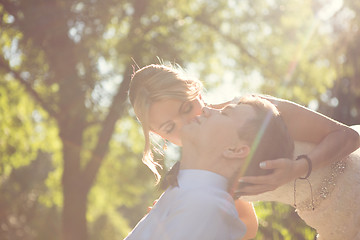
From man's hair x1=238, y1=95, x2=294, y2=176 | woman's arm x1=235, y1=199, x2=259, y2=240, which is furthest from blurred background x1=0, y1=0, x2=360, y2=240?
man's hair x1=238, y1=95, x2=294, y2=176

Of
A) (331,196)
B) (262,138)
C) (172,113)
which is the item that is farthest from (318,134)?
(172,113)

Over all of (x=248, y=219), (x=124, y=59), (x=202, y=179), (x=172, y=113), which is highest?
(x=202, y=179)

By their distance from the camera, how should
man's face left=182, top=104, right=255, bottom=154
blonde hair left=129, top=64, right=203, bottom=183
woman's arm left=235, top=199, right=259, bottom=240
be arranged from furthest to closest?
blonde hair left=129, top=64, right=203, bottom=183 < woman's arm left=235, top=199, right=259, bottom=240 < man's face left=182, top=104, right=255, bottom=154

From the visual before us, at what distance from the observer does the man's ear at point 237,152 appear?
2490 millimetres

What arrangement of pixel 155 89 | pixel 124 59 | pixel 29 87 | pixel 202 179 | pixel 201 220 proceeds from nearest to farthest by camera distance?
pixel 201 220 < pixel 202 179 < pixel 155 89 < pixel 124 59 < pixel 29 87

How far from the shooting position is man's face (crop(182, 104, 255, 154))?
2.54 meters

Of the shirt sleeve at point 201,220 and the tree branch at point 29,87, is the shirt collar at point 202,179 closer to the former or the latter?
the shirt sleeve at point 201,220

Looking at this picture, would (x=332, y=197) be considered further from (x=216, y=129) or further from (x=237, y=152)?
(x=216, y=129)

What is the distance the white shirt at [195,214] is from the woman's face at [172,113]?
114 centimetres

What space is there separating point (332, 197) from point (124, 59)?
8.65 meters

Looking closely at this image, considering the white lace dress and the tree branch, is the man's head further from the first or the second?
the tree branch

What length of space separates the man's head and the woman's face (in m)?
0.94

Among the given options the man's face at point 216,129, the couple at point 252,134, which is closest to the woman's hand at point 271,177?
the couple at point 252,134

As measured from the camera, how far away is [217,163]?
2.51m
